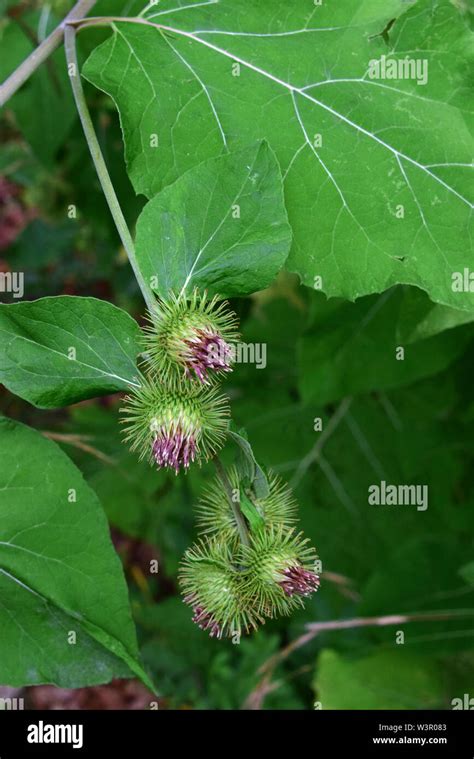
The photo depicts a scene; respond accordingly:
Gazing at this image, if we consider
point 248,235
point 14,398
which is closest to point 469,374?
point 248,235

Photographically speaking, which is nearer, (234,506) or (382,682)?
(234,506)

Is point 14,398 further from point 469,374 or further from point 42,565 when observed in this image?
point 42,565

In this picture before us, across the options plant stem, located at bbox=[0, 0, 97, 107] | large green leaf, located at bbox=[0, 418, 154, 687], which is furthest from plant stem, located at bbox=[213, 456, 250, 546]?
plant stem, located at bbox=[0, 0, 97, 107]

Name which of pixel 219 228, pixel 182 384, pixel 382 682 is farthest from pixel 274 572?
pixel 382 682

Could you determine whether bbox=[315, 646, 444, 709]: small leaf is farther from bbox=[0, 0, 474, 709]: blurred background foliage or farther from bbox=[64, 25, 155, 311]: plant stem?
bbox=[64, 25, 155, 311]: plant stem

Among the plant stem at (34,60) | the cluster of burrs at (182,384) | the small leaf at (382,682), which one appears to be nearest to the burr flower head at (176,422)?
the cluster of burrs at (182,384)

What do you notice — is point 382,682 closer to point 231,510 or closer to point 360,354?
point 360,354
